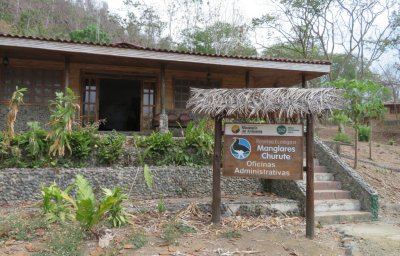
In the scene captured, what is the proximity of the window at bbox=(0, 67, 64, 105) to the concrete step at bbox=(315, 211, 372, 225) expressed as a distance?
27.1 feet

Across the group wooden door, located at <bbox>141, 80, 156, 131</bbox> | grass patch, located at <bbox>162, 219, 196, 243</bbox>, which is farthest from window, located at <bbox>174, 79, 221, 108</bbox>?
grass patch, located at <bbox>162, 219, 196, 243</bbox>

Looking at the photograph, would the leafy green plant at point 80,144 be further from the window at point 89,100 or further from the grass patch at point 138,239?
the window at point 89,100

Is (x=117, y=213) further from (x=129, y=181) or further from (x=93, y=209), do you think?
(x=129, y=181)

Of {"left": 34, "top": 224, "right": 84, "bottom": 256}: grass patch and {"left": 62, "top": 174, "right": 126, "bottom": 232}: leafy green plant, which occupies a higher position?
{"left": 62, "top": 174, "right": 126, "bottom": 232}: leafy green plant

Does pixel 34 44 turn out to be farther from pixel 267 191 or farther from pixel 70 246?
pixel 267 191

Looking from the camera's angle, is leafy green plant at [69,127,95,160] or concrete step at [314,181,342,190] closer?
leafy green plant at [69,127,95,160]

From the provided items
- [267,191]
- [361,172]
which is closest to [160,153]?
[267,191]

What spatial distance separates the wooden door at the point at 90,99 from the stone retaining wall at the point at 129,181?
4523mm

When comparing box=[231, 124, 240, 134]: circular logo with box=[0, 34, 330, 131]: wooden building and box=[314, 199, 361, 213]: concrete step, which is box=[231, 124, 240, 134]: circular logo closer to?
box=[314, 199, 361, 213]: concrete step

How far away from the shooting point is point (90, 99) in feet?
39.2

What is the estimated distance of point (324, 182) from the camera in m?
8.59

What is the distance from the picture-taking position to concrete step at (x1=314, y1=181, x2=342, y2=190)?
847cm

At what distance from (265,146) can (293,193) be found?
2.01 m

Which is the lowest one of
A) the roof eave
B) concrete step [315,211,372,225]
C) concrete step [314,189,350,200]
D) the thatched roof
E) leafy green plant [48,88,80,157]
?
concrete step [315,211,372,225]
